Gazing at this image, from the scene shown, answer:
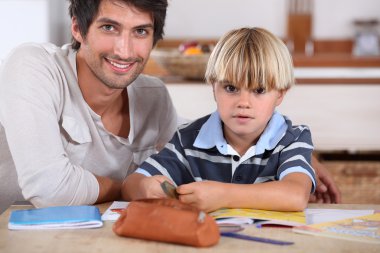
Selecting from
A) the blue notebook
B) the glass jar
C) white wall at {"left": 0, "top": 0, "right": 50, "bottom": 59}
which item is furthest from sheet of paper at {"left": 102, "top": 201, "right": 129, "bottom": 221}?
the glass jar

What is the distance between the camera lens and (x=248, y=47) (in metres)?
1.64

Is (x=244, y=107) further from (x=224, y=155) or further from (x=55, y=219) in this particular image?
(x=55, y=219)

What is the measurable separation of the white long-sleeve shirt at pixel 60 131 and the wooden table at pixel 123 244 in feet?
0.94

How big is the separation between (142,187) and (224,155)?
25 cm

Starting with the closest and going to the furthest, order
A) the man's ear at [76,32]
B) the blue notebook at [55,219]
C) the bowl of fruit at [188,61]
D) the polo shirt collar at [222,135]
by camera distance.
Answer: the blue notebook at [55,219], the polo shirt collar at [222,135], the man's ear at [76,32], the bowl of fruit at [188,61]

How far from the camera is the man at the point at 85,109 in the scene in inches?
62.1

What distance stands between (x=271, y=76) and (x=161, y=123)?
0.57 m

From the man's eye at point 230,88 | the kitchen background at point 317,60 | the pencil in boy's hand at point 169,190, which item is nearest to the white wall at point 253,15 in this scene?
the kitchen background at point 317,60

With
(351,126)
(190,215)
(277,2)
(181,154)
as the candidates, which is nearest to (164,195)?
(181,154)

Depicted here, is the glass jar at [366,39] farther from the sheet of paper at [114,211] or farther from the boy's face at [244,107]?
the sheet of paper at [114,211]

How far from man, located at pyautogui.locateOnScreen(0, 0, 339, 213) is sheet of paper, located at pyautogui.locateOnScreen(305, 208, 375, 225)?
48 centimetres

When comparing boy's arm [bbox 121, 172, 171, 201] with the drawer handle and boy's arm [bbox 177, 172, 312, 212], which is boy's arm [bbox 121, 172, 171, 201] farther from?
the drawer handle

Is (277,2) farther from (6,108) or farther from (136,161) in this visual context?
(6,108)

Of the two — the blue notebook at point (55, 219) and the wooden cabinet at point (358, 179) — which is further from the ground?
the blue notebook at point (55, 219)
